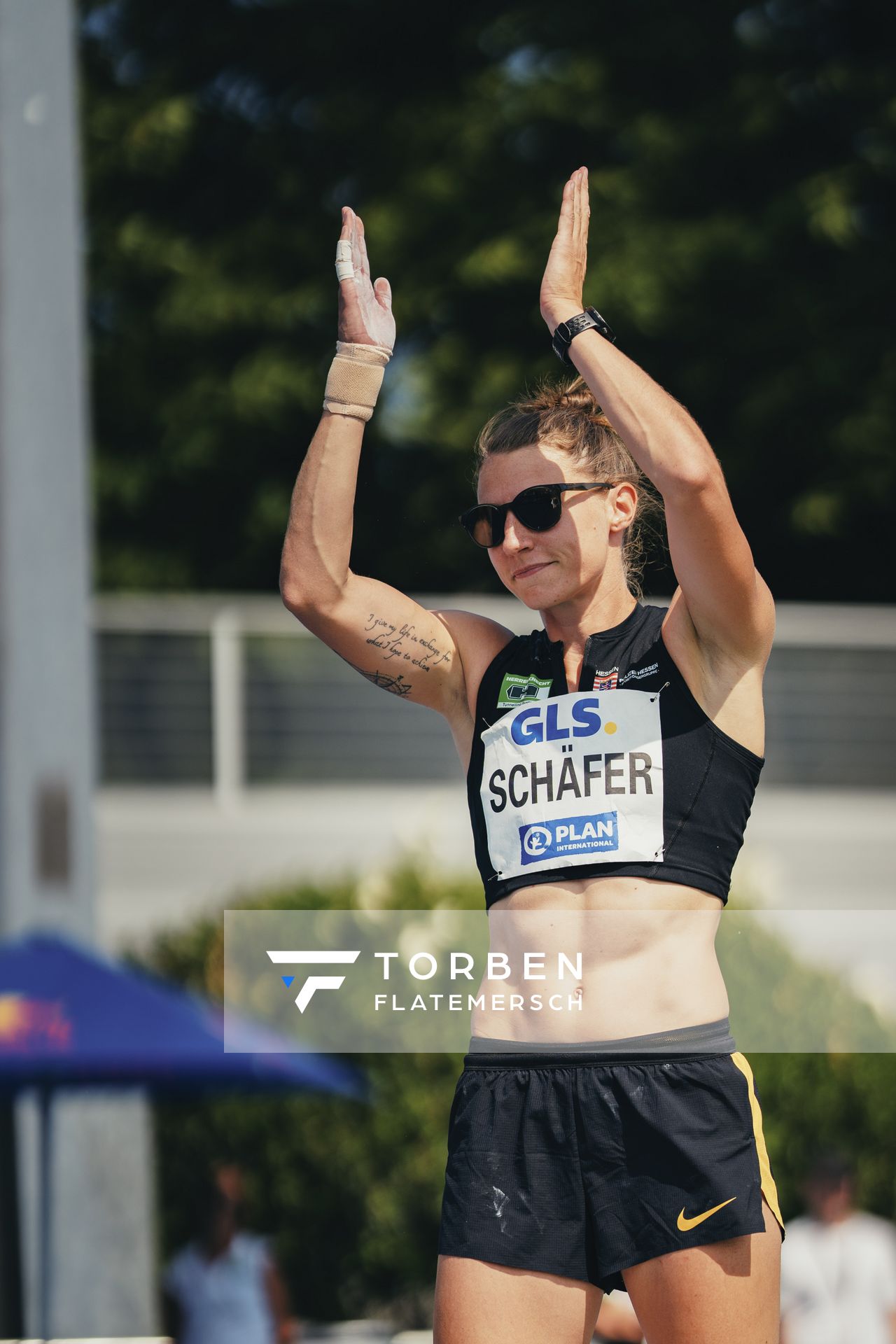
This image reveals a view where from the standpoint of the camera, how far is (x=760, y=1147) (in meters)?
2.81

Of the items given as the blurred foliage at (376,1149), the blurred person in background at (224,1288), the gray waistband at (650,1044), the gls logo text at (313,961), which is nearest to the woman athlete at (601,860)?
the gray waistband at (650,1044)

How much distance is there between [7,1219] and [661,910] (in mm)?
5191

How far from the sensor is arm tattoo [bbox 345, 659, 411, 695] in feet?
9.84

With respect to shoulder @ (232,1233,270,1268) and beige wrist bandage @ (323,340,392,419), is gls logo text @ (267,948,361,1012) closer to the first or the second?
beige wrist bandage @ (323,340,392,419)

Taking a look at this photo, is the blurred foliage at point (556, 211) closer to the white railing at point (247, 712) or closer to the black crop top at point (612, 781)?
the black crop top at point (612, 781)

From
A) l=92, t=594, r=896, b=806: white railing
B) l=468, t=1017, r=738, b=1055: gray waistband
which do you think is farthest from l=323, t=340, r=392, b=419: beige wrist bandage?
l=92, t=594, r=896, b=806: white railing

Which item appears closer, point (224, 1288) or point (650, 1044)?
point (650, 1044)

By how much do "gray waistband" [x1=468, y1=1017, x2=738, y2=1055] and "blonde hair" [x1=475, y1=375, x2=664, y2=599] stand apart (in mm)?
705

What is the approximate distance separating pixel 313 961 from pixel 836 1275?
3.78m

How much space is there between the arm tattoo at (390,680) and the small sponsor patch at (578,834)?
1.31ft

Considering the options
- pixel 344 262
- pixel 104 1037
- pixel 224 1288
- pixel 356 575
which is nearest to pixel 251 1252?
pixel 224 1288

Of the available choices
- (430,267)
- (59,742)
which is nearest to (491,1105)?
(430,267)

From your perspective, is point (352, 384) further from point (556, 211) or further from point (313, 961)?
point (556, 211)

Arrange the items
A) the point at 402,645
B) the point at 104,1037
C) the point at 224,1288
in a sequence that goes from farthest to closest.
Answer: the point at 224,1288
the point at 104,1037
the point at 402,645
